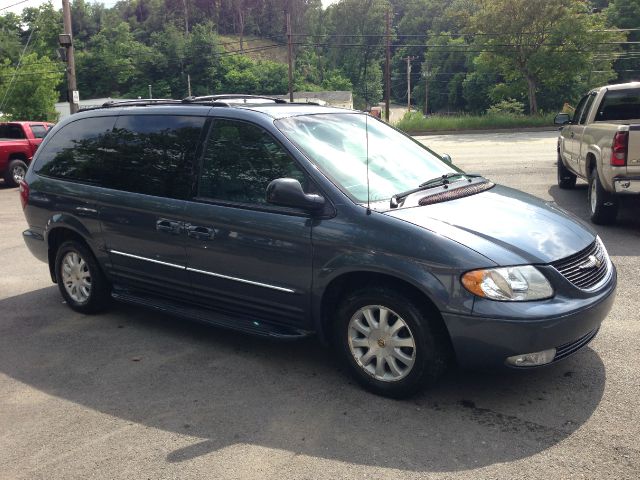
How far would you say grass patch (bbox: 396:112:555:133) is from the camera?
35625 mm

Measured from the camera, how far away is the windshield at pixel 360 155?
4.18m

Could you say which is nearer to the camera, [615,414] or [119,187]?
[615,414]

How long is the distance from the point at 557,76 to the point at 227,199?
41925mm

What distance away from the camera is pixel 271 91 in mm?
105562

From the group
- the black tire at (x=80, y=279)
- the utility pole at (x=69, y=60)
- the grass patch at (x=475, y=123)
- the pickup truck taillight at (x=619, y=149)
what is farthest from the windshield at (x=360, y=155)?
the grass patch at (x=475, y=123)

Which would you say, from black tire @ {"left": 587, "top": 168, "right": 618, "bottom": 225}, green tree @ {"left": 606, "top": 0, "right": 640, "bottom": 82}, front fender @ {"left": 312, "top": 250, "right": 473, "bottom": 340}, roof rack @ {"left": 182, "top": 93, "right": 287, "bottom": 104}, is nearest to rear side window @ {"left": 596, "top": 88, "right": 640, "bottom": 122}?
black tire @ {"left": 587, "top": 168, "right": 618, "bottom": 225}

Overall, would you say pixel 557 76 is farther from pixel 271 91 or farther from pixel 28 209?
pixel 271 91

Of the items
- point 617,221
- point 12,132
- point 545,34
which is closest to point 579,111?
point 617,221

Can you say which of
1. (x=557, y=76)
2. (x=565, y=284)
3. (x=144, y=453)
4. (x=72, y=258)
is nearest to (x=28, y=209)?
(x=72, y=258)

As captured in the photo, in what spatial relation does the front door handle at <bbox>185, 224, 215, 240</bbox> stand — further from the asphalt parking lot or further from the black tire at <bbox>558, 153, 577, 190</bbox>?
the black tire at <bbox>558, 153, 577, 190</bbox>

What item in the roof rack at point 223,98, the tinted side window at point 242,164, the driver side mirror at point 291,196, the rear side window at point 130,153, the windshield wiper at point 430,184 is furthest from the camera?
the roof rack at point 223,98

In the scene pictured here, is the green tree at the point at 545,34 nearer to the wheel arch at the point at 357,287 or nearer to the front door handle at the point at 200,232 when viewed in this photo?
the front door handle at the point at 200,232

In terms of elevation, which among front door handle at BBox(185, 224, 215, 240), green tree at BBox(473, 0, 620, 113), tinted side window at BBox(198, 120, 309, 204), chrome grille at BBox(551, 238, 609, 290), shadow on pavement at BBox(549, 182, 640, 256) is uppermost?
green tree at BBox(473, 0, 620, 113)

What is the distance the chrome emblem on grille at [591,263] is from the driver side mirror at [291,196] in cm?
164
